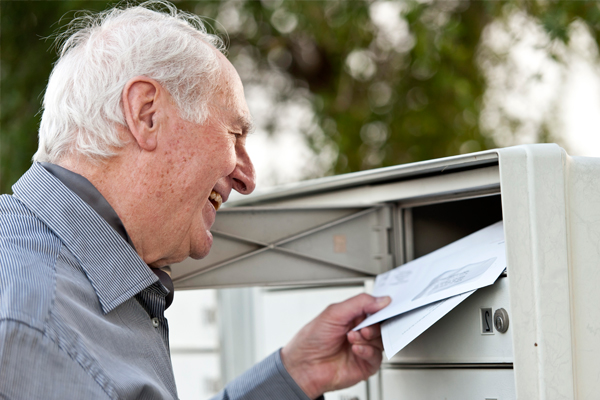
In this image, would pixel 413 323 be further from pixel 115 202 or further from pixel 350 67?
pixel 350 67

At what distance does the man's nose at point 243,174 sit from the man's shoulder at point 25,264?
0.53 m

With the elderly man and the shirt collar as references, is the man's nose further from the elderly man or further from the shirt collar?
the shirt collar

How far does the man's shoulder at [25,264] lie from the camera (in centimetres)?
92

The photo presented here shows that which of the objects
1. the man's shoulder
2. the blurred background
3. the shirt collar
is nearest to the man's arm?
the shirt collar

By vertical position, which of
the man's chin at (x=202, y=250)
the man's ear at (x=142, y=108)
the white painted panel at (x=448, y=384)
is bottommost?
the white painted panel at (x=448, y=384)

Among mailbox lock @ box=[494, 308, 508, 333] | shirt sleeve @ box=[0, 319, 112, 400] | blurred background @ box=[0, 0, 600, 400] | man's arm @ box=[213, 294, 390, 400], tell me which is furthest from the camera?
blurred background @ box=[0, 0, 600, 400]

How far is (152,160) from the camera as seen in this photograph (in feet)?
4.29

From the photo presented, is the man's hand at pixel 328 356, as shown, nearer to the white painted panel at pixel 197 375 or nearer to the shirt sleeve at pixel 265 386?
the shirt sleeve at pixel 265 386

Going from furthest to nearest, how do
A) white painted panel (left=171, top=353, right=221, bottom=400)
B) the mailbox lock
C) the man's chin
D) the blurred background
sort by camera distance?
the blurred background < white painted panel (left=171, top=353, right=221, bottom=400) < the man's chin < the mailbox lock

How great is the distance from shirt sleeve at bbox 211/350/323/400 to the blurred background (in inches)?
108

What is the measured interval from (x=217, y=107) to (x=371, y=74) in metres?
3.91

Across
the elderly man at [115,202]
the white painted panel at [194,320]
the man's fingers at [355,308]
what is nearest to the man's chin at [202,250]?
the elderly man at [115,202]

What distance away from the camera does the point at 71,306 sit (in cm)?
101

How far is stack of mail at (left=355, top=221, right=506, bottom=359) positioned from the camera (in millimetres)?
1289
